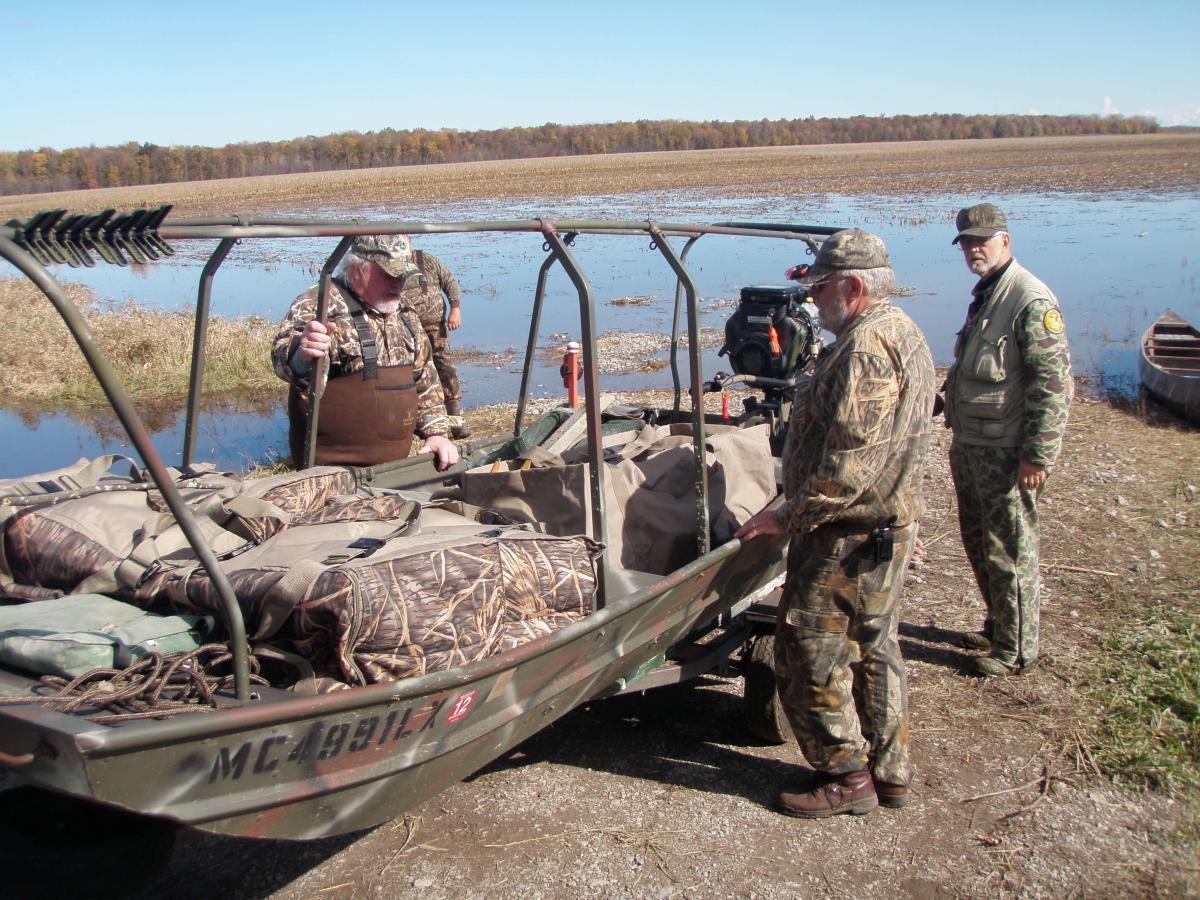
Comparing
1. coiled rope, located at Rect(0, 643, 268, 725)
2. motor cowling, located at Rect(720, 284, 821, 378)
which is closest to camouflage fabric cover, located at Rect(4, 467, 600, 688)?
coiled rope, located at Rect(0, 643, 268, 725)

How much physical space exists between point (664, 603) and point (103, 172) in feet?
251

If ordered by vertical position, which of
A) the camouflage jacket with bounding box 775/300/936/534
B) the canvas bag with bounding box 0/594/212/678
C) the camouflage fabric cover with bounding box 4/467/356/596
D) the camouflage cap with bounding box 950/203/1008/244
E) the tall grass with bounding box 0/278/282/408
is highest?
the camouflage cap with bounding box 950/203/1008/244

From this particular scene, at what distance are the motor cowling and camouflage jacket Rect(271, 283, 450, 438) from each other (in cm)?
179

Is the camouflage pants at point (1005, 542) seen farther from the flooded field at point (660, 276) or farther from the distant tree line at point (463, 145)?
the distant tree line at point (463, 145)

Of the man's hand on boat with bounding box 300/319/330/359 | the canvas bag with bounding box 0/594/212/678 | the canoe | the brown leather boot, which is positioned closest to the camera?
the canvas bag with bounding box 0/594/212/678

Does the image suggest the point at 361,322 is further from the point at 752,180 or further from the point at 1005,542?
the point at 752,180

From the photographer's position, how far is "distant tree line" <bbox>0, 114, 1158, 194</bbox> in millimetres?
72000

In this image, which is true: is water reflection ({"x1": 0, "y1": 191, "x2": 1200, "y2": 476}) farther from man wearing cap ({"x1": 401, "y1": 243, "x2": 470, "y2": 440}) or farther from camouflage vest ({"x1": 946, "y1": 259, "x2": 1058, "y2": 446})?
camouflage vest ({"x1": 946, "y1": 259, "x2": 1058, "y2": 446})

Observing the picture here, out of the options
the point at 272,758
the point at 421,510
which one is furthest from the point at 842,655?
the point at 272,758

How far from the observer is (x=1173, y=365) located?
36.0 feet

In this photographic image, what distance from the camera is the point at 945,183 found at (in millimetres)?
41219

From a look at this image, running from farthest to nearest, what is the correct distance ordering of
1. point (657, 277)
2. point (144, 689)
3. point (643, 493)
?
point (657, 277)
point (643, 493)
point (144, 689)

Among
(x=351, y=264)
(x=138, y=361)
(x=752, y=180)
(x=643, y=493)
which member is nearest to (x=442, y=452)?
(x=351, y=264)

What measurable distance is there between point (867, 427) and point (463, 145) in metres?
94.6
